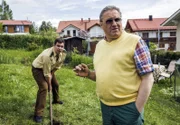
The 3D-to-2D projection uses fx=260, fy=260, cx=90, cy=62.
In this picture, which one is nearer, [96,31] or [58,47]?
[58,47]

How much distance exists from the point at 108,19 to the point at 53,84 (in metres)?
4.03

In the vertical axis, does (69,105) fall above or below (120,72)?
below

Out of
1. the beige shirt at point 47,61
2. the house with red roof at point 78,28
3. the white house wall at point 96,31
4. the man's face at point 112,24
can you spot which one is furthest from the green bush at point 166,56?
the white house wall at point 96,31

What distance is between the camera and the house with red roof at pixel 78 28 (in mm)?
48094

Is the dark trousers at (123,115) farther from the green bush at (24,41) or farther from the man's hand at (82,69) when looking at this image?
the green bush at (24,41)

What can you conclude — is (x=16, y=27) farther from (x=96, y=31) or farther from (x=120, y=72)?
(x=120, y=72)

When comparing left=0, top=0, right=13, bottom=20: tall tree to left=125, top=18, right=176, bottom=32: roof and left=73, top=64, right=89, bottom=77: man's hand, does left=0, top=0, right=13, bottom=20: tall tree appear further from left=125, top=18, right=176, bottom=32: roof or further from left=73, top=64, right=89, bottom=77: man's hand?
left=73, top=64, right=89, bottom=77: man's hand

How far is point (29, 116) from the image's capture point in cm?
547

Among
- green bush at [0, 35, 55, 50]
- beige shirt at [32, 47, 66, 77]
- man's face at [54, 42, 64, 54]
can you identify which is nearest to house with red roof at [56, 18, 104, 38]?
green bush at [0, 35, 55, 50]

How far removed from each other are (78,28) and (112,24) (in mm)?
49364

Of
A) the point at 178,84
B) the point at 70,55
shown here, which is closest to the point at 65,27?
the point at 70,55

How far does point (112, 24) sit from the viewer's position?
2.42m

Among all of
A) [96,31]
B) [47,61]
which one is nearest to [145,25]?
[96,31]

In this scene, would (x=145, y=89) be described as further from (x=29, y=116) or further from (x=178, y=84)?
(x=178, y=84)
